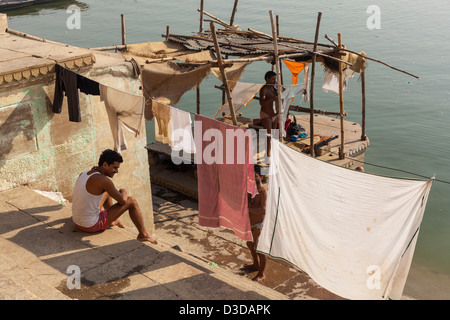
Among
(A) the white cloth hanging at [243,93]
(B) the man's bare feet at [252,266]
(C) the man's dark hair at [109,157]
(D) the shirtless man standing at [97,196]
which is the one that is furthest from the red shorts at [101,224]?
(A) the white cloth hanging at [243,93]

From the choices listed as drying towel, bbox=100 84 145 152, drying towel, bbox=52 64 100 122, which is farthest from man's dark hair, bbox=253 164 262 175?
drying towel, bbox=52 64 100 122

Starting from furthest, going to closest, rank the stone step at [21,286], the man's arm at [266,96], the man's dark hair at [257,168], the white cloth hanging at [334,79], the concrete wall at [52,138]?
the white cloth hanging at [334,79], the man's arm at [266,96], the man's dark hair at [257,168], the concrete wall at [52,138], the stone step at [21,286]

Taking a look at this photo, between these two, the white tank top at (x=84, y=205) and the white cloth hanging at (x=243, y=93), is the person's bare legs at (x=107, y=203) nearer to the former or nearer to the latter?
the white tank top at (x=84, y=205)

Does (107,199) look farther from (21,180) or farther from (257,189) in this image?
(257,189)

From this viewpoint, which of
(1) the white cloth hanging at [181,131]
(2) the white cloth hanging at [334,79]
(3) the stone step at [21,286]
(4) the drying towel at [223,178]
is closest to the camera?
(3) the stone step at [21,286]

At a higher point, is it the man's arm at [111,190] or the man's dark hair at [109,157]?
the man's dark hair at [109,157]

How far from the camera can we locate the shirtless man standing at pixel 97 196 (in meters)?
5.73

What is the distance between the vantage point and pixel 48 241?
5.77 m

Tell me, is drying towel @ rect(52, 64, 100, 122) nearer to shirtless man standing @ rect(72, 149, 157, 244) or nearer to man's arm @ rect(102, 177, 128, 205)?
shirtless man standing @ rect(72, 149, 157, 244)

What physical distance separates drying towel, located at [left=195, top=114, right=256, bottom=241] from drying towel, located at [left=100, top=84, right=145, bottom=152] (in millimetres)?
908

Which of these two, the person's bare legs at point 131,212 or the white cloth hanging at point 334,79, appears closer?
the person's bare legs at point 131,212

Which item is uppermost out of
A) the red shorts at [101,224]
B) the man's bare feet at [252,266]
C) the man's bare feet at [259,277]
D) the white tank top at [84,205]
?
the white tank top at [84,205]
